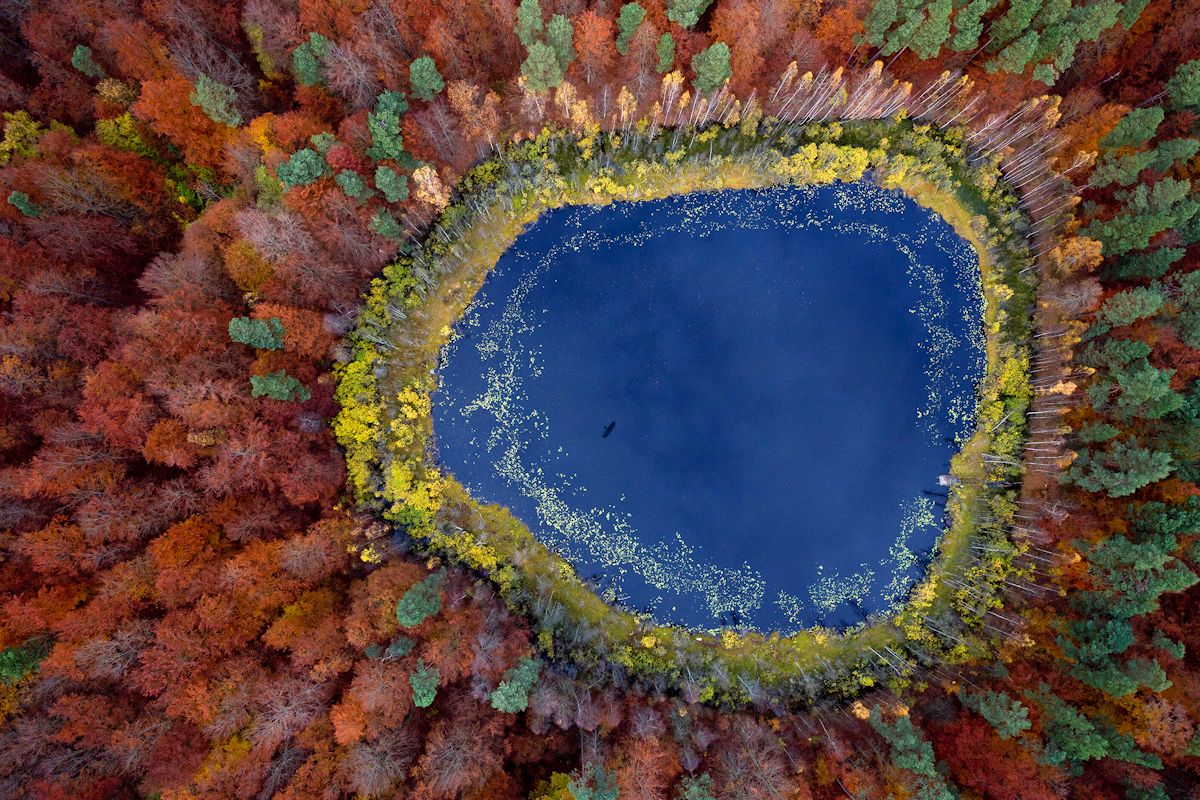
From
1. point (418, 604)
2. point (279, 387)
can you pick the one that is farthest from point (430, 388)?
point (418, 604)

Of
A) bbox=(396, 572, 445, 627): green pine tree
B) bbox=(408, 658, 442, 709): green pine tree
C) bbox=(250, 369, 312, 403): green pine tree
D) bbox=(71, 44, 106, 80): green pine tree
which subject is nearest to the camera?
bbox=(408, 658, 442, 709): green pine tree

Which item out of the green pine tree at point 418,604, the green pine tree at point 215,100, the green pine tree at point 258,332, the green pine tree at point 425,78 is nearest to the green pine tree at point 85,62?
the green pine tree at point 215,100

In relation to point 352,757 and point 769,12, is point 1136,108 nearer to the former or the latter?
point 769,12

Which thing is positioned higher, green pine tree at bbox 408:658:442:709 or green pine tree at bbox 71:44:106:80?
green pine tree at bbox 71:44:106:80

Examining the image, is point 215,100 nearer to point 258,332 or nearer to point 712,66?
point 258,332

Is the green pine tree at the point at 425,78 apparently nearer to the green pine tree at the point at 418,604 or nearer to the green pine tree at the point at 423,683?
the green pine tree at the point at 418,604

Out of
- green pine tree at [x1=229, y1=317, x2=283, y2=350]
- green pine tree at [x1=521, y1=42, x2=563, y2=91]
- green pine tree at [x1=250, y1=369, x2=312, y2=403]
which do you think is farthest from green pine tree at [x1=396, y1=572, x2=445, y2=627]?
green pine tree at [x1=521, y1=42, x2=563, y2=91]

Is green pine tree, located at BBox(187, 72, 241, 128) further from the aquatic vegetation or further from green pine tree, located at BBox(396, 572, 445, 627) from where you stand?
green pine tree, located at BBox(396, 572, 445, 627)
